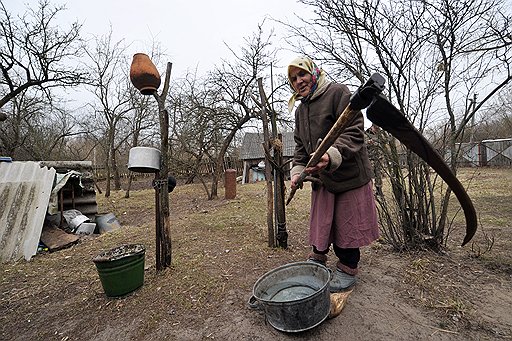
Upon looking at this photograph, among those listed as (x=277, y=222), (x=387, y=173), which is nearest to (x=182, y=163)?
(x=277, y=222)

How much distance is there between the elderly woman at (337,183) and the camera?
1840 mm

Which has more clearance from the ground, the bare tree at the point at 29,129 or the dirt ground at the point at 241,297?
the bare tree at the point at 29,129

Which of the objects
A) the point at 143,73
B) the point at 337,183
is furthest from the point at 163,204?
the point at 337,183

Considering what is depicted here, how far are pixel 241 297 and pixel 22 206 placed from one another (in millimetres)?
3973

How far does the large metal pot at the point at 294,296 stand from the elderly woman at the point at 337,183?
0.25m

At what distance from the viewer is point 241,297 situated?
206 centimetres

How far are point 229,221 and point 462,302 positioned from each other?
3.71 m

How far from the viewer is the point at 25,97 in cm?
1103

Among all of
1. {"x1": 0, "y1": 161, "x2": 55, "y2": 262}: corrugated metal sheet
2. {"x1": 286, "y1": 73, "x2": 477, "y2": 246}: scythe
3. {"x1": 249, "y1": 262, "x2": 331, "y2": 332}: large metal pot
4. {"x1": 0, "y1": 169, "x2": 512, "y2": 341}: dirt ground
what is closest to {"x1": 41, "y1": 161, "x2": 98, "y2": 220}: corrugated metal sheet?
{"x1": 0, "y1": 161, "x2": 55, "y2": 262}: corrugated metal sheet

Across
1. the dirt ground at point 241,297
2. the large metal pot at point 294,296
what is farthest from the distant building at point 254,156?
the large metal pot at point 294,296

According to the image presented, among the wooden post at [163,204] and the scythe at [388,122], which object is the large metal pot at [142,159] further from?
the scythe at [388,122]

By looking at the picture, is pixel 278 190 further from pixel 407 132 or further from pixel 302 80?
pixel 407 132

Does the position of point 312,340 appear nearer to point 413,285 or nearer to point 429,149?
point 413,285

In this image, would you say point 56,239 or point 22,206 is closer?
point 22,206
